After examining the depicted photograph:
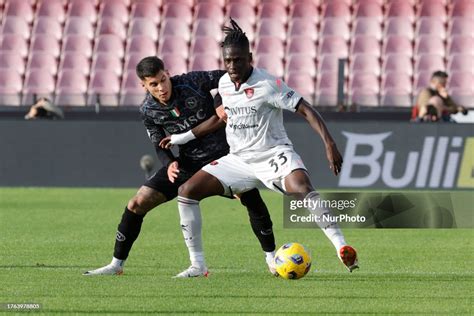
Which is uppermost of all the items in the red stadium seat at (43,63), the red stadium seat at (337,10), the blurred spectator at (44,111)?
the red stadium seat at (337,10)

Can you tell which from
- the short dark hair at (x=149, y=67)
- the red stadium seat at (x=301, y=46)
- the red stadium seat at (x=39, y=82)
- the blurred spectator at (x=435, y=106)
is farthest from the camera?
the red stadium seat at (x=301, y=46)

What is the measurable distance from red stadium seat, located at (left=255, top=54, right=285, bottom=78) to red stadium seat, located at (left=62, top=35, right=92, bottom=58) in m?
3.51

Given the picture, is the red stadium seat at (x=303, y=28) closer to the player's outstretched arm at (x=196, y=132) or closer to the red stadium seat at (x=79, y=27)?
the red stadium seat at (x=79, y=27)

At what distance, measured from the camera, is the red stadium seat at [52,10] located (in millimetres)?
24156

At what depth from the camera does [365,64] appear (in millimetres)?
22719

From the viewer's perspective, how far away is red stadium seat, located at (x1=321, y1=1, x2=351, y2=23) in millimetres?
23547

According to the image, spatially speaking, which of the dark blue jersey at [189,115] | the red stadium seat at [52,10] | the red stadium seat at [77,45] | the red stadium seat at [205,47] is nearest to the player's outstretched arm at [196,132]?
the dark blue jersey at [189,115]

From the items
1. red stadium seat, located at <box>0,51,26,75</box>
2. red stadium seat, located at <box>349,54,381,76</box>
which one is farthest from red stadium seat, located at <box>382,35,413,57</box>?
red stadium seat, located at <box>0,51,26,75</box>

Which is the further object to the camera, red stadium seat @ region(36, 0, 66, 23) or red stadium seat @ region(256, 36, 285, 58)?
red stadium seat @ region(36, 0, 66, 23)

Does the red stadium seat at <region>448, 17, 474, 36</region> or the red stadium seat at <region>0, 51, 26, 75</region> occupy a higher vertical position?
A: the red stadium seat at <region>448, 17, 474, 36</region>

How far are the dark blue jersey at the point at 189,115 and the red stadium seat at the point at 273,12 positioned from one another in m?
14.6

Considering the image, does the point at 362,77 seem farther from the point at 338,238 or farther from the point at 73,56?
the point at 338,238

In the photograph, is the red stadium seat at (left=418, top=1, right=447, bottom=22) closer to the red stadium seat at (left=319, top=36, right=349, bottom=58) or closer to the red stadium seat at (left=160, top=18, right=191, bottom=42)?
the red stadium seat at (left=319, top=36, right=349, bottom=58)

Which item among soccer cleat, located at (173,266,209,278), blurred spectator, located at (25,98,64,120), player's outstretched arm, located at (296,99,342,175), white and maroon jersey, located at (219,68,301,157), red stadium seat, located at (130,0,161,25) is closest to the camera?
player's outstretched arm, located at (296,99,342,175)
